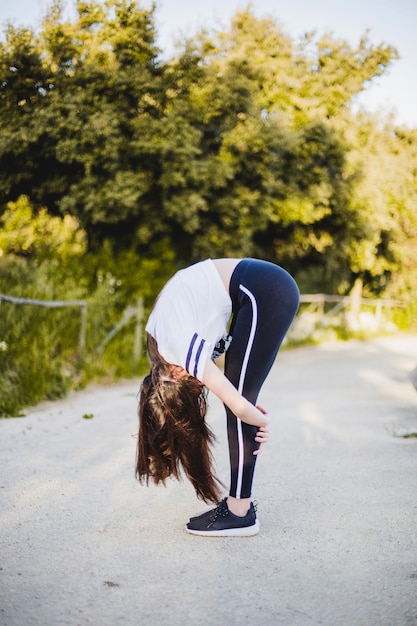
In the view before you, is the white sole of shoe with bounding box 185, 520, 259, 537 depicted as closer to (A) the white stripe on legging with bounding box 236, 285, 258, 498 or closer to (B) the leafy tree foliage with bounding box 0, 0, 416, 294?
(A) the white stripe on legging with bounding box 236, 285, 258, 498

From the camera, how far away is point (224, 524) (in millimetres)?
3043

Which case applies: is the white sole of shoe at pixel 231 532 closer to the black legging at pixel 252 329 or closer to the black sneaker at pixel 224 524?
the black sneaker at pixel 224 524

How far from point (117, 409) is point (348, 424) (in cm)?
255

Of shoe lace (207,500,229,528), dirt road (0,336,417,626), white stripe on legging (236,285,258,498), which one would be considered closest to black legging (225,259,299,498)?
white stripe on legging (236,285,258,498)

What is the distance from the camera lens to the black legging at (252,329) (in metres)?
2.83

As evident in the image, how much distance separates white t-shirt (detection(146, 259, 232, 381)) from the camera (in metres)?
2.65

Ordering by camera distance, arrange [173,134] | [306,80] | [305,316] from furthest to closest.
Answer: [305,316] < [306,80] < [173,134]

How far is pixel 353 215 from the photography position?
15.1 meters

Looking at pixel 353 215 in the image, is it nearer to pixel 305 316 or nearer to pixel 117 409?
pixel 305 316

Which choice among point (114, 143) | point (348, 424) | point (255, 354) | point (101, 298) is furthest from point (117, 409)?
point (114, 143)

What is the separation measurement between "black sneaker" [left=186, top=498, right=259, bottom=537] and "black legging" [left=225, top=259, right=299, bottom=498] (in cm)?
27

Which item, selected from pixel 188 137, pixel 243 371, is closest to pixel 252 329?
pixel 243 371

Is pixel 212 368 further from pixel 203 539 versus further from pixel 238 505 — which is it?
pixel 203 539

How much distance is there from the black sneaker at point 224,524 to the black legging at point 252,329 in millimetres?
269
